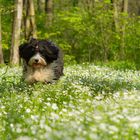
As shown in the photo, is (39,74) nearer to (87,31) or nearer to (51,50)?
(51,50)

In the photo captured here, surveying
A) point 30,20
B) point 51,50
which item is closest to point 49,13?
point 30,20

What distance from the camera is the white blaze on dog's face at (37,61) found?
34.9ft

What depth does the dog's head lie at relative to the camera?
1079 cm

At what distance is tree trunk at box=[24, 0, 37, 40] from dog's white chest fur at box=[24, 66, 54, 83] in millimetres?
17885

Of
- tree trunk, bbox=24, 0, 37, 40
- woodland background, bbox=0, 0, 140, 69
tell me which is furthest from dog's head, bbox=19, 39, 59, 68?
tree trunk, bbox=24, 0, 37, 40

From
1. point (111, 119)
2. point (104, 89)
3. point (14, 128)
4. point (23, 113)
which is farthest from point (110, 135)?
point (104, 89)

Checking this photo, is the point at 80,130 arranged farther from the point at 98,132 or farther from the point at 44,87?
the point at 44,87

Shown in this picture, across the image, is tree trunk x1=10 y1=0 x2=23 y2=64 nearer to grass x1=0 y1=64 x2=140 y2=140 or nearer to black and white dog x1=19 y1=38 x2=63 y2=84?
black and white dog x1=19 y1=38 x2=63 y2=84

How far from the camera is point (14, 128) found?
211 inches

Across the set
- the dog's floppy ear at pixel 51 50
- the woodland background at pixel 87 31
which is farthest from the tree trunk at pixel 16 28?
the dog's floppy ear at pixel 51 50

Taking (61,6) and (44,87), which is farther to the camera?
(61,6)

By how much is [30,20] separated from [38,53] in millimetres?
18908

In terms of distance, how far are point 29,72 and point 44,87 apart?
40.2 inches

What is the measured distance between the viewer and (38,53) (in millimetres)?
10992
